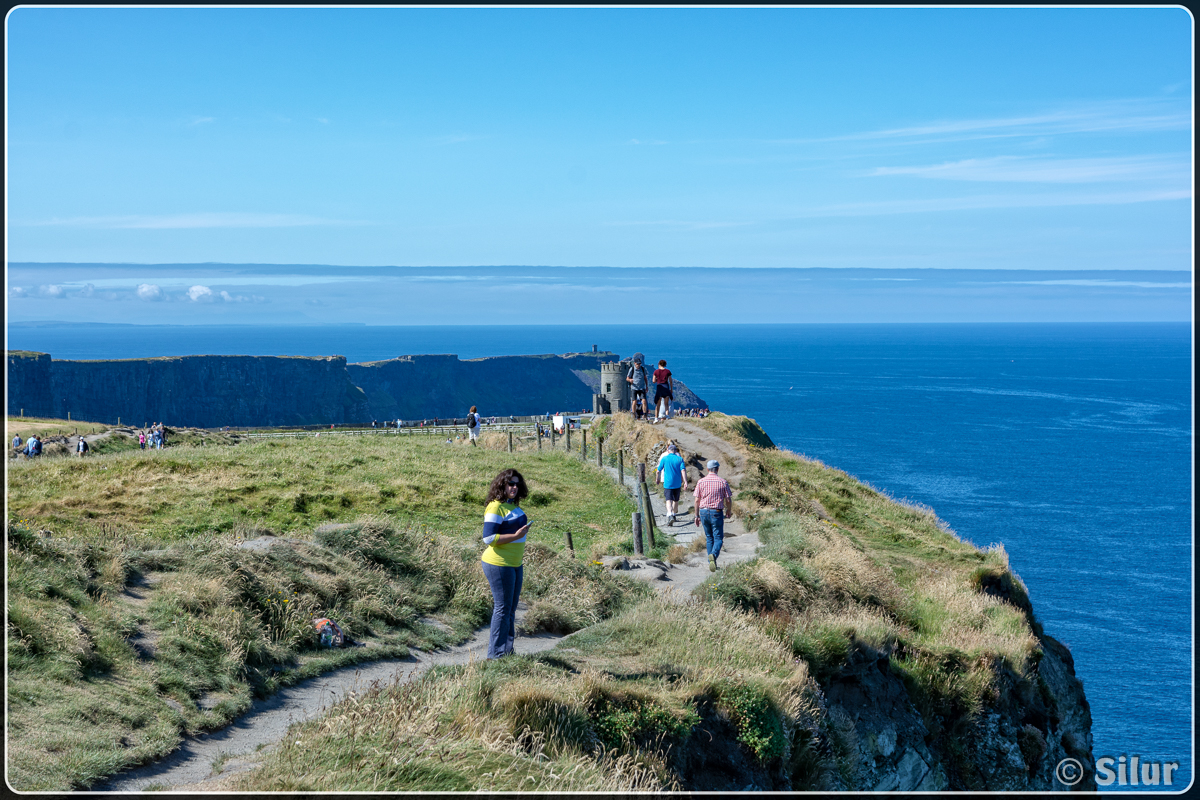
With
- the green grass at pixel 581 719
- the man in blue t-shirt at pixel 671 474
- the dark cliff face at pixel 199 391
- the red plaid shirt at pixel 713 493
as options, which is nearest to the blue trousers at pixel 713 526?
the red plaid shirt at pixel 713 493

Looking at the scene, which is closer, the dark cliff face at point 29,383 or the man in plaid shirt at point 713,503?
the man in plaid shirt at point 713,503

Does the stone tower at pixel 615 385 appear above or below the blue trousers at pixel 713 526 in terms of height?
above

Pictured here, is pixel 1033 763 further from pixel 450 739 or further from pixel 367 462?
pixel 367 462

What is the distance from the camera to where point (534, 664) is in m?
9.09

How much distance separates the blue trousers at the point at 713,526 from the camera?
16.1 metres

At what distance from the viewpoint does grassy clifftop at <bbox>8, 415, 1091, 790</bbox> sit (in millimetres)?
7281

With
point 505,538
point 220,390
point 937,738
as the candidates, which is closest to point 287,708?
point 505,538

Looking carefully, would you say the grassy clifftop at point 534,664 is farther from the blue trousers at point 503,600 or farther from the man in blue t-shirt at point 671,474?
the man in blue t-shirt at point 671,474

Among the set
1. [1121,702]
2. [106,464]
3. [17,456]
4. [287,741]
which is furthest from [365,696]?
[1121,702]

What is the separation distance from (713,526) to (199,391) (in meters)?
158

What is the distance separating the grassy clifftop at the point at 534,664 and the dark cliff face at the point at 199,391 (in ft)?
435

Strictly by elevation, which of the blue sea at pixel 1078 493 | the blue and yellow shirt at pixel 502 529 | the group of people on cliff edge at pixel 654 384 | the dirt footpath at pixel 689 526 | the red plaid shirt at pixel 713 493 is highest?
the group of people on cliff edge at pixel 654 384

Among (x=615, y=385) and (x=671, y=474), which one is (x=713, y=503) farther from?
(x=615, y=385)

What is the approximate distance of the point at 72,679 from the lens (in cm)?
855
